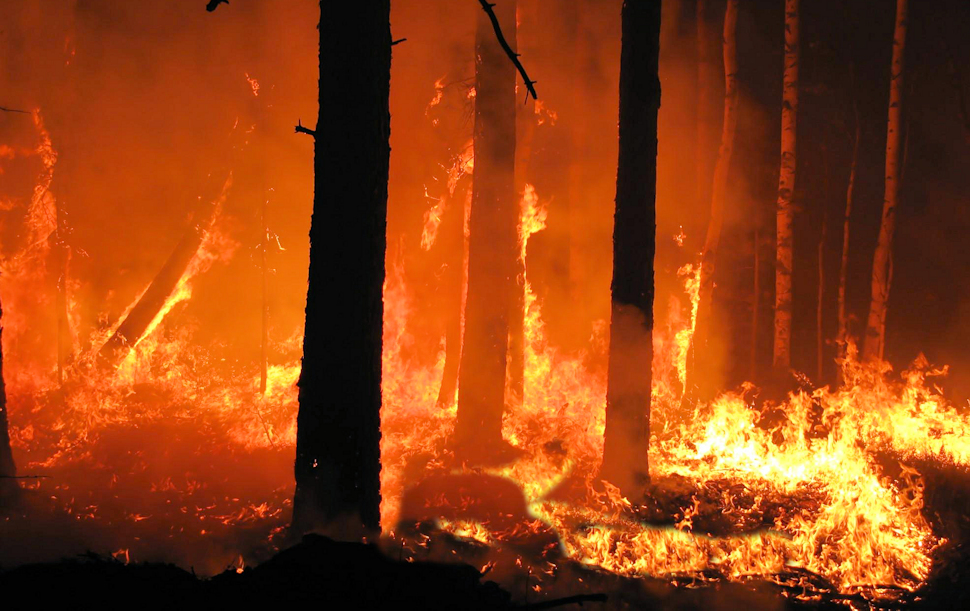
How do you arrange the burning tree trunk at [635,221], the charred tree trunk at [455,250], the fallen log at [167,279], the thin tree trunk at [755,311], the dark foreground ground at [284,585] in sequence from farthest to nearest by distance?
the charred tree trunk at [455,250], the fallen log at [167,279], the thin tree trunk at [755,311], the burning tree trunk at [635,221], the dark foreground ground at [284,585]

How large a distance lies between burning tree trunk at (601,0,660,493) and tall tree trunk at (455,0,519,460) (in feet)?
7.18

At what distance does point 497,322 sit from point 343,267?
207 inches

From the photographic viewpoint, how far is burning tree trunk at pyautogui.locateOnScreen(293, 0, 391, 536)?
425cm

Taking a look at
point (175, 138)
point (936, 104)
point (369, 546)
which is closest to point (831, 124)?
point (936, 104)

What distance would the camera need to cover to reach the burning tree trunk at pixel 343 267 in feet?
13.9

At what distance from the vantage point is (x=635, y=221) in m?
7.46

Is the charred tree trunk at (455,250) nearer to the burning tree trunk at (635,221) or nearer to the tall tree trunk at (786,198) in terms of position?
the burning tree trunk at (635,221)

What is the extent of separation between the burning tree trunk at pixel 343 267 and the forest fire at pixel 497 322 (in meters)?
0.02

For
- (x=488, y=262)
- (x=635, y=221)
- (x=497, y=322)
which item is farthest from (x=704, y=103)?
(x=497, y=322)

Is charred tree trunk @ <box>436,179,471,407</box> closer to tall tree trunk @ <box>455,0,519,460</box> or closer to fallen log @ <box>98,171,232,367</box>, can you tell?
tall tree trunk @ <box>455,0,519,460</box>

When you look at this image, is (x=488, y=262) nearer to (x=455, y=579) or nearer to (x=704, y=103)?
(x=455, y=579)

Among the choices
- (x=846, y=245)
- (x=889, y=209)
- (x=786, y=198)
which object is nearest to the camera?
(x=786, y=198)

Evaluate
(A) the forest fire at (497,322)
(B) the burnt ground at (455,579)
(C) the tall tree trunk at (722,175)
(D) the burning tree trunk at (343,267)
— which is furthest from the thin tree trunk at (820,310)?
(D) the burning tree trunk at (343,267)

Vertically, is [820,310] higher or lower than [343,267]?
higher
